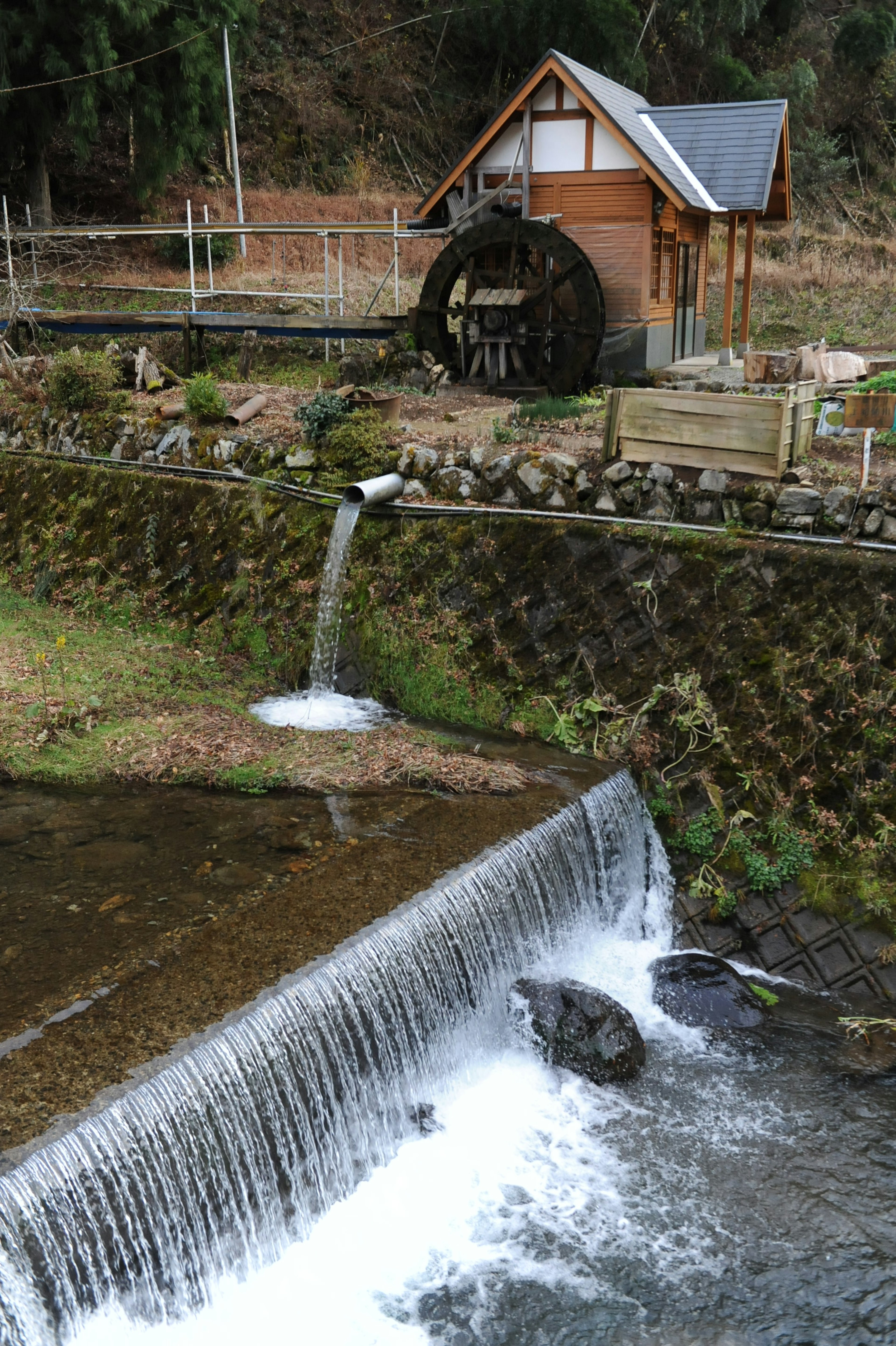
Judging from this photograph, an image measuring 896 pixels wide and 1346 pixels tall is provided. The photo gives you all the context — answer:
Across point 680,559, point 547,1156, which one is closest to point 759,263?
point 680,559

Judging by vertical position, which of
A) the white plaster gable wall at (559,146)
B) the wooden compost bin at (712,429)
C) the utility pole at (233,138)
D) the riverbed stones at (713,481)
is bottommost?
the riverbed stones at (713,481)

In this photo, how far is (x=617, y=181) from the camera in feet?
50.0

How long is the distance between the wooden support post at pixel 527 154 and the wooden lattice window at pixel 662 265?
1918 millimetres

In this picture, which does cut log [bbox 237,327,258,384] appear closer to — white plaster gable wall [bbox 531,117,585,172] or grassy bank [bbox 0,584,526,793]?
white plaster gable wall [bbox 531,117,585,172]

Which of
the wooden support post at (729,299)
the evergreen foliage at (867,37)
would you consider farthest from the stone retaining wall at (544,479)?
the evergreen foliage at (867,37)

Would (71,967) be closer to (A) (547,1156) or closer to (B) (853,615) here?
(A) (547,1156)

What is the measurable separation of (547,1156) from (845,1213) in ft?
5.10

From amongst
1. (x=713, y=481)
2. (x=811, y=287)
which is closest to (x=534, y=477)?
(x=713, y=481)

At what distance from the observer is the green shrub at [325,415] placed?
1081 centimetres

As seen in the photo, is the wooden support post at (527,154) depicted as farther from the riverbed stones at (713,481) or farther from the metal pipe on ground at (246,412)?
the riverbed stones at (713,481)

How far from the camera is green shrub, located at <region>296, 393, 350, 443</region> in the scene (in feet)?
35.5

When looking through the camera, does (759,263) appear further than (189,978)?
Yes

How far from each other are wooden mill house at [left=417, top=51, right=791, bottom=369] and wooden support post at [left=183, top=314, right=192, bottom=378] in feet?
13.0

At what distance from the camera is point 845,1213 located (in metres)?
5.50
